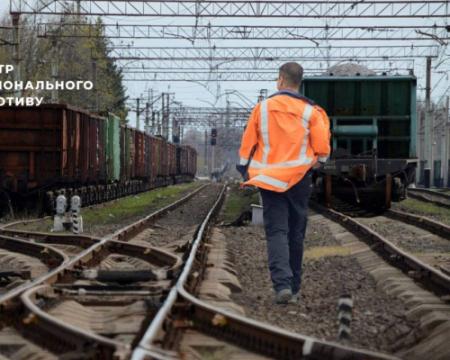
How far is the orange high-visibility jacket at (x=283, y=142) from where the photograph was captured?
7207 mm

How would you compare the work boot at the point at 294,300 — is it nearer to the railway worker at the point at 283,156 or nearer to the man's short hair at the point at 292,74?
the railway worker at the point at 283,156

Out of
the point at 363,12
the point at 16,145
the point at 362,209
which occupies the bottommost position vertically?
the point at 362,209

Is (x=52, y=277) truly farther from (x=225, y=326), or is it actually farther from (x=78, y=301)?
(x=225, y=326)

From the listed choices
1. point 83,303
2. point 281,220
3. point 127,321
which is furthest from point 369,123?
point 127,321

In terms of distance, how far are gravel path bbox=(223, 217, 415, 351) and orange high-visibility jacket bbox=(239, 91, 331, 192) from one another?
98cm

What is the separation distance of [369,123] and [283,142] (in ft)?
46.4

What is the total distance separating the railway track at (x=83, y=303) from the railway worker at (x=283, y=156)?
3.31 ft

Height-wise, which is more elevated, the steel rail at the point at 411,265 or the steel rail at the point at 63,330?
the steel rail at the point at 63,330

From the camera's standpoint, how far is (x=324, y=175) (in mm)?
20750

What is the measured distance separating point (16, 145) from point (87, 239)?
992cm

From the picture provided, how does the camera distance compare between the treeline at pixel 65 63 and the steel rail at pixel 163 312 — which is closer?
the steel rail at pixel 163 312

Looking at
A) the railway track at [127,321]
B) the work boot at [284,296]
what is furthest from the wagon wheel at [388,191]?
the work boot at [284,296]

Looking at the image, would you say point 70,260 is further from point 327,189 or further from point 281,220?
point 327,189

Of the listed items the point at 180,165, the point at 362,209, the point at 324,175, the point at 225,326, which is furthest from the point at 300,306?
the point at 180,165
